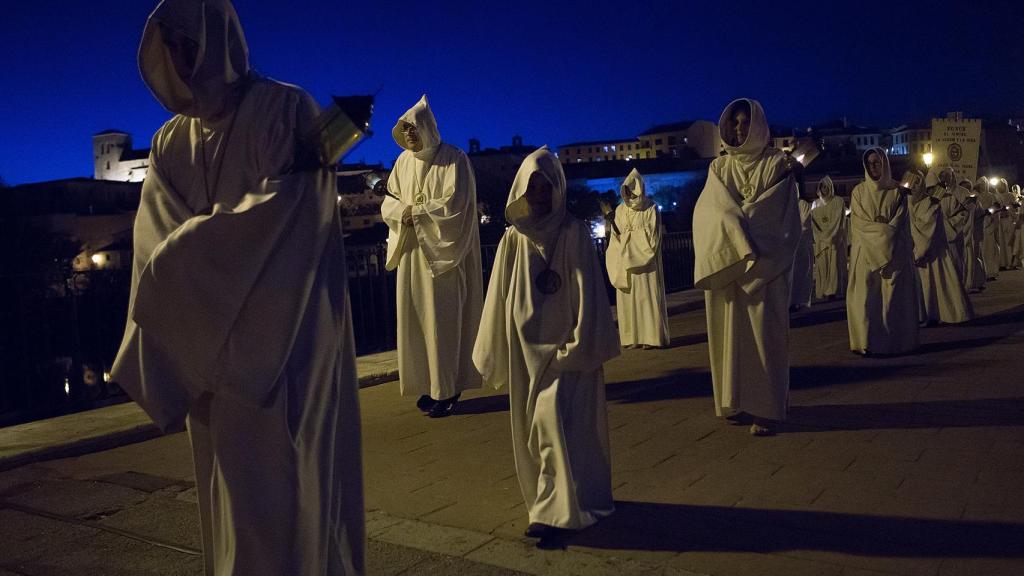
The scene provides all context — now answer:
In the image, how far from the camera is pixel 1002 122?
2995 inches

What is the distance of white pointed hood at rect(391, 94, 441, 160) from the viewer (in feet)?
24.7

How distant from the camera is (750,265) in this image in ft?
20.5

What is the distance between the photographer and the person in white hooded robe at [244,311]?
2646mm

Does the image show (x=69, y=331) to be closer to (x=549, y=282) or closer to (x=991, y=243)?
(x=549, y=282)

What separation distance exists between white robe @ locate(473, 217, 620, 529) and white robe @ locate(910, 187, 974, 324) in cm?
941

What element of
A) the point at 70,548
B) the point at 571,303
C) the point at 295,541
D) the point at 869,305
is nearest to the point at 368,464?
the point at 70,548

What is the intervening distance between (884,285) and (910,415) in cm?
350

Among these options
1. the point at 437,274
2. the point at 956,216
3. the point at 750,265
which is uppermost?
the point at 956,216

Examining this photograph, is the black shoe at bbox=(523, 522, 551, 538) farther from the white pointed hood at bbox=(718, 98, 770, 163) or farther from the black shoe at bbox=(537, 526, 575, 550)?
the white pointed hood at bbox=(718, 98, 770, 163)

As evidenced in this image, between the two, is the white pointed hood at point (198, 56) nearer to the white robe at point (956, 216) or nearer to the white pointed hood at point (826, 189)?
the white robe at point (956, 216)

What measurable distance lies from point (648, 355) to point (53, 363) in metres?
7.34

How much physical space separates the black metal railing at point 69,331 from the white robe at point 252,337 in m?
7.01

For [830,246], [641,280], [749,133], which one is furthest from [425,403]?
[830,246]

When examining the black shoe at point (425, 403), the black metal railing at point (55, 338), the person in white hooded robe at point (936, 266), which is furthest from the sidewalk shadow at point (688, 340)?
the black metal railing at point (55, 338)
